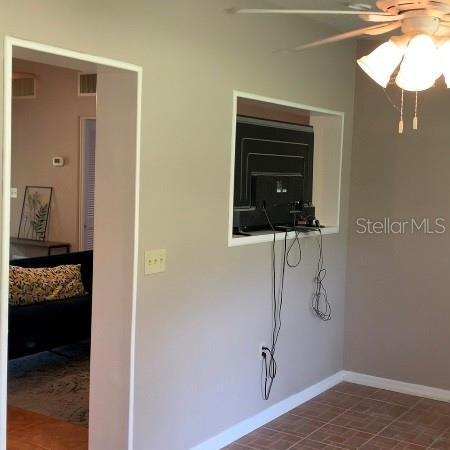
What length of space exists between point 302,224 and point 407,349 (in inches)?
50.0

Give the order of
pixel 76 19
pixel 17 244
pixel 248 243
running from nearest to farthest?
1. pixel 76 19
2. pixel 248 243
3. pixel 17 244

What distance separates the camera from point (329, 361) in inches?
191

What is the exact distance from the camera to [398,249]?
4781 millimetres

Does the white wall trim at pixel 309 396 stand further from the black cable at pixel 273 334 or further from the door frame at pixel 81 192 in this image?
the door frame at pixel 81 192

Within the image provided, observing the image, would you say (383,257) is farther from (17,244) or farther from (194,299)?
(17,244)

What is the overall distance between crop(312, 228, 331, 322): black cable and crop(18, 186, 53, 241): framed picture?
12.8 ft

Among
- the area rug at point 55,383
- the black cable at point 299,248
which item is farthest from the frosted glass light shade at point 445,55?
the area rug at point 55,383

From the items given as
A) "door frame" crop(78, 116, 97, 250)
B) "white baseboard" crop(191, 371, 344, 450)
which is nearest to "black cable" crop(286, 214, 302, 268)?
"white baseboard" crop(191, 371, 344, 450)

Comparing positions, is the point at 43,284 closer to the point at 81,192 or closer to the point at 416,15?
the point at 81,192

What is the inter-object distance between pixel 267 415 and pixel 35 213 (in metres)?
4.38

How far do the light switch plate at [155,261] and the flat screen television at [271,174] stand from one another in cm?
72

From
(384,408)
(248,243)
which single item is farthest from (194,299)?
(384,408)

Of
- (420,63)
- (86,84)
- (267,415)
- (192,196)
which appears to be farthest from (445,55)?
(86,84)

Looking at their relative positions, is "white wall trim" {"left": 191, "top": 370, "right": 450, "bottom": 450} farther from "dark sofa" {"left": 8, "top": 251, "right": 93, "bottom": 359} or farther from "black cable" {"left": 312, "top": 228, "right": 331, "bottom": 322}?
"dark sofa" {"left": 8, "top": 251, "right": 93, "bottom": 359}
